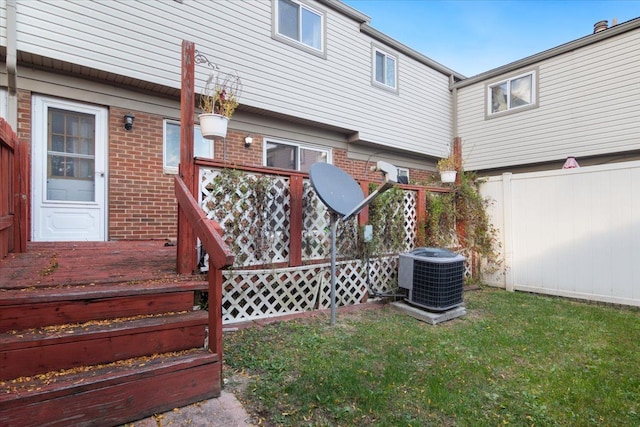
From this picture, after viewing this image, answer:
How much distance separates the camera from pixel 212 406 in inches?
87.6

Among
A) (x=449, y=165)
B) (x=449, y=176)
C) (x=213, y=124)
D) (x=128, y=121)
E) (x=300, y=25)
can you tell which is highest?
(x=300, y=25)

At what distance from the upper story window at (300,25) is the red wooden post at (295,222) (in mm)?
4189

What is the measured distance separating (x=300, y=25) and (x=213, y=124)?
4.45m

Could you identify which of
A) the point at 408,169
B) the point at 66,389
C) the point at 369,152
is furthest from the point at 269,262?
the point at 408,169

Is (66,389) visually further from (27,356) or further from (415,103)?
(415,103)

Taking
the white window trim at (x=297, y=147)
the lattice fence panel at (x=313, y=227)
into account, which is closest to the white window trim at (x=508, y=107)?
the white window trim at (x=297, y=147)

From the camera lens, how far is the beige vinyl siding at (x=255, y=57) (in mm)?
4887

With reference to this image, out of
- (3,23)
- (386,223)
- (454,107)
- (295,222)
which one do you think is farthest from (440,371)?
(454,107)

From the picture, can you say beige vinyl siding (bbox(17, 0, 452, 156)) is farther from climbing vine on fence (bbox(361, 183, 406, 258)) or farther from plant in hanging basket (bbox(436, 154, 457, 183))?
climbing vine on fence (bbox(361, 183, 406, 258))

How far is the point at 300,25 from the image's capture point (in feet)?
24.3

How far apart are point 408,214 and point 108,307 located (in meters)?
4.35

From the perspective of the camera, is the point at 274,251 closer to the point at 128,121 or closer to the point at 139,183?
the point at 139,183

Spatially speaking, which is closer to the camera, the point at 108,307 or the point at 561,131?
the point at 108,307

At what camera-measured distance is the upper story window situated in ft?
23.2
